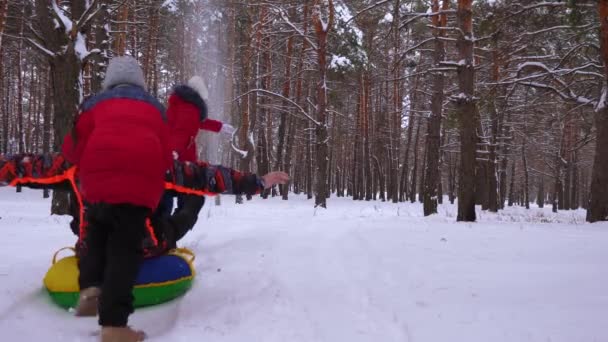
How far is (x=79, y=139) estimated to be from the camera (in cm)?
244

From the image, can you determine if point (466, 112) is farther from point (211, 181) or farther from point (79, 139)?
point (79, 139)

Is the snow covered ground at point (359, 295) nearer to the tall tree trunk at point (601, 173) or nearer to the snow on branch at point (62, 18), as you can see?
the snow on branch at point (62, 18)

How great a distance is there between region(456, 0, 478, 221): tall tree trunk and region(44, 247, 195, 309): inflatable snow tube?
7.07 meters

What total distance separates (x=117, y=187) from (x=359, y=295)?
65.8 inches

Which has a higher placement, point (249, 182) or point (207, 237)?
point (249, 182)

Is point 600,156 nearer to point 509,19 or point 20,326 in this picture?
point 509,19

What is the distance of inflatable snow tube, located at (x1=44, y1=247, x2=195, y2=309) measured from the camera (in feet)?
8.70

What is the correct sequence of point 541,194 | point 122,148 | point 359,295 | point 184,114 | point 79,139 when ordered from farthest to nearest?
point 541,194 < point 184,114 < point 359,295 < point 79,139 < point 122,148

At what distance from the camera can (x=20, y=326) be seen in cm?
234

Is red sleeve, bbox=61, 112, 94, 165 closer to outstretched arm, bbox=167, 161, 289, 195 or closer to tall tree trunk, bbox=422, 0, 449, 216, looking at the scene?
outstretched arm, bbox=167, 161, 289, 195

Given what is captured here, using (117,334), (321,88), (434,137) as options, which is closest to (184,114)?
(117,334)

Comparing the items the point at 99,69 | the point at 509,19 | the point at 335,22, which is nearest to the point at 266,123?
the point at 335,22

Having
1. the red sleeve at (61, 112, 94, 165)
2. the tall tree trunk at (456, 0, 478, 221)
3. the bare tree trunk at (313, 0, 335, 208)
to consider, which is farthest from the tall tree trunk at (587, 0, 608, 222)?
the red sleeve at (61, 112, 94, 165)

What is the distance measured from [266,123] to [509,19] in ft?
56.0
